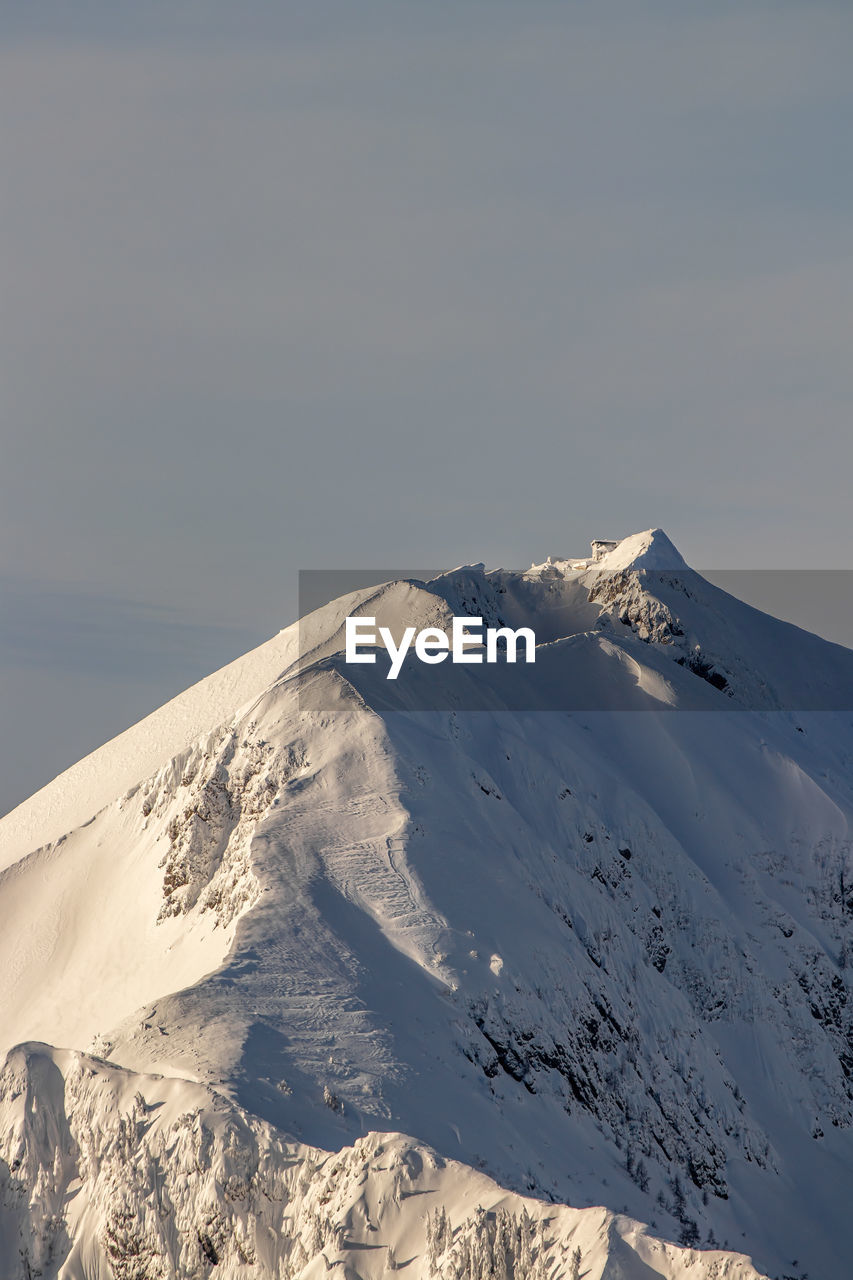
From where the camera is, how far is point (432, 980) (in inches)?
1240

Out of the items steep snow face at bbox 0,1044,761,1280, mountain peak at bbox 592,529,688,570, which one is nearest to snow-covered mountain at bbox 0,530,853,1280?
steep snow face at bbox 0,1044,761,1280

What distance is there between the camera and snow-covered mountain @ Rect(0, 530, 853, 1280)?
2242 cm

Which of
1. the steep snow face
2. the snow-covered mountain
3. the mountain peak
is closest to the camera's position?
the steep snow face

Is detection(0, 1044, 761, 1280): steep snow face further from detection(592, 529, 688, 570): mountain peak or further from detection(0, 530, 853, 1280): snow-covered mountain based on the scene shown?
detection(592, 529, 688, 570): mountain peak

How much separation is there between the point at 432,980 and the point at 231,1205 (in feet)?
Result: 32.5

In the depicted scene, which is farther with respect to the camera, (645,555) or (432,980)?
(645,555)

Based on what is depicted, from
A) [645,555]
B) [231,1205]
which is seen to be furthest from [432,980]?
[645,555]

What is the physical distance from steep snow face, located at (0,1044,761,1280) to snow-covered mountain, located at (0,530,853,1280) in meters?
0.06

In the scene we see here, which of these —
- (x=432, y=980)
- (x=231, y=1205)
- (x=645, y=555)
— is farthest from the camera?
(x=645, y=555)

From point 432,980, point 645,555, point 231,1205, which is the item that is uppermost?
point 645,555

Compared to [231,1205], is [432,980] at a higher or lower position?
higher

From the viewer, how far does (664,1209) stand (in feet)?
105

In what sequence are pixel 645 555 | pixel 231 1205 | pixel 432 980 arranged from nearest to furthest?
pixel 231 1205
pixel 432 980
pixel 645 555

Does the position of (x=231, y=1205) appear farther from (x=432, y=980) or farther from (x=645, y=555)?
(x=645, y=555)
